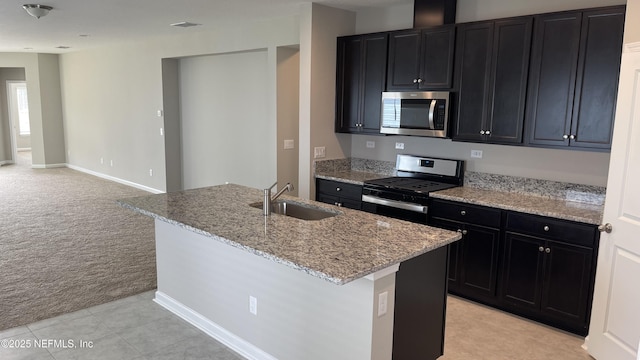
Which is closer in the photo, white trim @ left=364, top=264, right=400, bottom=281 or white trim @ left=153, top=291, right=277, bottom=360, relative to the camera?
white trim @ left=364, top=264, right=400, bottom=281

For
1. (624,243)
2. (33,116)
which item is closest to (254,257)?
(624,243)

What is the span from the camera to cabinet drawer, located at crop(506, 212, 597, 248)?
3266mm

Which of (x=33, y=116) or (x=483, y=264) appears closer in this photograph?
(x=483, y=264)

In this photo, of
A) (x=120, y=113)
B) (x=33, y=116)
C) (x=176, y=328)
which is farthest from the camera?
(x=33, y=116)

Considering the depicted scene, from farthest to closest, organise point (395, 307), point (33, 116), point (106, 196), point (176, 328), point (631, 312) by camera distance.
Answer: point (33, 116)
point (106, 196)
point (176, 328)
point (631, 312)
point (395, 307)

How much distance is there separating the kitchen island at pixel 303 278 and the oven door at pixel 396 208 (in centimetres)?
114

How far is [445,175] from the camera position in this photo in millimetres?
4555

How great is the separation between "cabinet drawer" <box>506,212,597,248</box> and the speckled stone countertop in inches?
45.5

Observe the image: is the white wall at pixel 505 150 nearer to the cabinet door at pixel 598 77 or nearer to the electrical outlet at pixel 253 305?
the cabinet door at pixel 598 77

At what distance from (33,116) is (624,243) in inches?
463

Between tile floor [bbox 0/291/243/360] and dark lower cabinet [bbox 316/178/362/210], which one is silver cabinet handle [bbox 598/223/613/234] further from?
tile floor [bbox 0/291/243/360]

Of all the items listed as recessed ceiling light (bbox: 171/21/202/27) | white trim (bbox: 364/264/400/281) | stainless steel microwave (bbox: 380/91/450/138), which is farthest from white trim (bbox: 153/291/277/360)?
recessed ceiling light (bbox: 171/21/202/27)

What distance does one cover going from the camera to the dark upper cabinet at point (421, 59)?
4172 millimetres

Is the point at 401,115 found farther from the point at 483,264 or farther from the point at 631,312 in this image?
the point at 631,312
